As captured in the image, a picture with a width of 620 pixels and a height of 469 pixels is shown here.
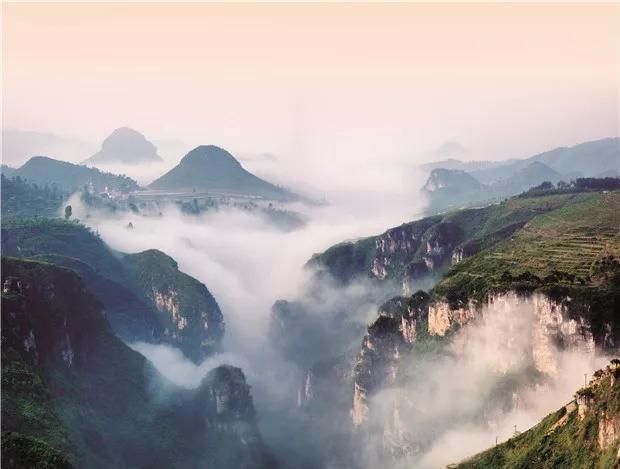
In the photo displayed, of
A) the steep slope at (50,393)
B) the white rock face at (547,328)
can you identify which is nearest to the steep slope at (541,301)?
the white rock face at (547,328)

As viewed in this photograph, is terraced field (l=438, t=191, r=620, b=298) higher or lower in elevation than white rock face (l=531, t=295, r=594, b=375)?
higher

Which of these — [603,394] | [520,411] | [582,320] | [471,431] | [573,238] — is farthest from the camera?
[573,238]

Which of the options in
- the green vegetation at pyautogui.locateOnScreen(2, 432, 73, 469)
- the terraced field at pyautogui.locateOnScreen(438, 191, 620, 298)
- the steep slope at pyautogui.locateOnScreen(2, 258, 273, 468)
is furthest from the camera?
the terraced field at pyautogui.locateOnScreen(438, 191, 620, 298)

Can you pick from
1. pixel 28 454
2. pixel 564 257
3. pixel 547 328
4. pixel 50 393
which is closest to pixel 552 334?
pixel 547 328

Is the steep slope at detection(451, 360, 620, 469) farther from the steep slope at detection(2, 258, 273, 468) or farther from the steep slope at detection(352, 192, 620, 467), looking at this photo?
the steep slope at detection(2, 258, 273, 468)

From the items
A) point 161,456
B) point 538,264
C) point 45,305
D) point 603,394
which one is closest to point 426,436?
point 538,264

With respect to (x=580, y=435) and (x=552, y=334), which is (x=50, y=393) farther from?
(x=580, y=435)

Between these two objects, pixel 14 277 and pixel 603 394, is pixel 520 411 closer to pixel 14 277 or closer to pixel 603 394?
pixel 603 394

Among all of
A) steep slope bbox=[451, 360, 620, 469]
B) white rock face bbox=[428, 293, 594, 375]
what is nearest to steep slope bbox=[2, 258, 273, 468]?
steep slope bbox=[451, 360, 620, 469]
